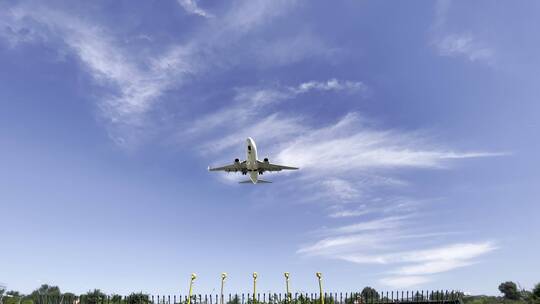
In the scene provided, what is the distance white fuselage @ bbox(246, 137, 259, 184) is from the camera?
44.2 meters

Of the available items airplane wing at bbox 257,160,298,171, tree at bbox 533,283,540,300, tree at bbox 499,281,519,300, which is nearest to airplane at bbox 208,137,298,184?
airplane wing at bbox 257,160,298,171

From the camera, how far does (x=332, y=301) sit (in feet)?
79.7

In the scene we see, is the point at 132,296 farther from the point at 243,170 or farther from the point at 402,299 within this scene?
the point at 243,170

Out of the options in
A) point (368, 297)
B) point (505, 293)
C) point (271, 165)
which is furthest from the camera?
point (505, 293)

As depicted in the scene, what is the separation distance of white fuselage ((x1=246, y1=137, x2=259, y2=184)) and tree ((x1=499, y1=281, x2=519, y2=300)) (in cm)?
16200

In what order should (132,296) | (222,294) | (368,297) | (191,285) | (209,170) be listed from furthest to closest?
(209,170) → (132,296) → (368,297) → (222,294) → (191,285)

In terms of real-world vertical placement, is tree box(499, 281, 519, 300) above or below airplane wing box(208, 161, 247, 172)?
below

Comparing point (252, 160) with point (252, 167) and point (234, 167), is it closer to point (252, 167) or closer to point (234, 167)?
point (252, 167)

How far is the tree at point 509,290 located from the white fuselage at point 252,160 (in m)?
162

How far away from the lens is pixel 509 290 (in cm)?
16375

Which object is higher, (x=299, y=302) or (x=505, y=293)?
(x=299, y=302)

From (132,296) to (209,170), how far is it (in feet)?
90.7

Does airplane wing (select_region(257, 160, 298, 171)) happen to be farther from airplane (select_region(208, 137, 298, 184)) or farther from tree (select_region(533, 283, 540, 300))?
tree (select_region(533, 283, 540, 300))

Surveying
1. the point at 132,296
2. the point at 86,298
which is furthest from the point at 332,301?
the point at 86,298
